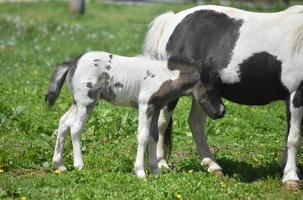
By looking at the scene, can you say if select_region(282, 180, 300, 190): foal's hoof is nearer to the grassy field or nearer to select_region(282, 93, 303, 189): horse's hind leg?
select_region(282, 93, 303, 189): horse's hind leg

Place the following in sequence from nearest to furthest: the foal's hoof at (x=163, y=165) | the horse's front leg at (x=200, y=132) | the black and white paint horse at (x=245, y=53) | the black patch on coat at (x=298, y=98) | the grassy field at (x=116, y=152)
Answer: the grassy field at (x=116, y=152) → the black patch on coat at (x=298, y=98) → the black and white paint horse at (x=245, y=53) → the foal's hoof at (x=163, y=165) → the horse's front leg at (x=200, y=132)

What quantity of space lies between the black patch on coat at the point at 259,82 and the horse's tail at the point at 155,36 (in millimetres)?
1040

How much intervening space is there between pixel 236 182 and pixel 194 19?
2001mm

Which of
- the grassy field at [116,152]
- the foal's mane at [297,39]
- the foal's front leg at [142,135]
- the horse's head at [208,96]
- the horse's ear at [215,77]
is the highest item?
the foal's mane at [297,39]

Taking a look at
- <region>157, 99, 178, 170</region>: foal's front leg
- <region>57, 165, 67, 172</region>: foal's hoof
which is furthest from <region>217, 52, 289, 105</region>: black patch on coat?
<region>57, 165, 67, 172</region>: foal's hoof

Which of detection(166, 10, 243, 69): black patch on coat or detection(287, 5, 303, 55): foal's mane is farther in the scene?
detection(166, 10, 243, 69): black patch on coat

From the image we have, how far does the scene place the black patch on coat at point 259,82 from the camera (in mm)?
7777

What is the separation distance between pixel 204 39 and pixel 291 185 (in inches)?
76.0

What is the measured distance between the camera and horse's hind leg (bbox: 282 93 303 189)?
7.66 m

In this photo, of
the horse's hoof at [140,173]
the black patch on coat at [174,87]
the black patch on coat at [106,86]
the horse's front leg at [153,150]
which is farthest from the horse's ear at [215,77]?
the horse's hoof at [140,173]

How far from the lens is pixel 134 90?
7961mm

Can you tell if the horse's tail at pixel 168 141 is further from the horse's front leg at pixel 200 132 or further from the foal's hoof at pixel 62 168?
the foal's hoof at pixel 62 168

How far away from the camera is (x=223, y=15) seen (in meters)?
8.41

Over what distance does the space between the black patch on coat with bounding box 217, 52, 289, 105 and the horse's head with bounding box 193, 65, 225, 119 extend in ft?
0.64
